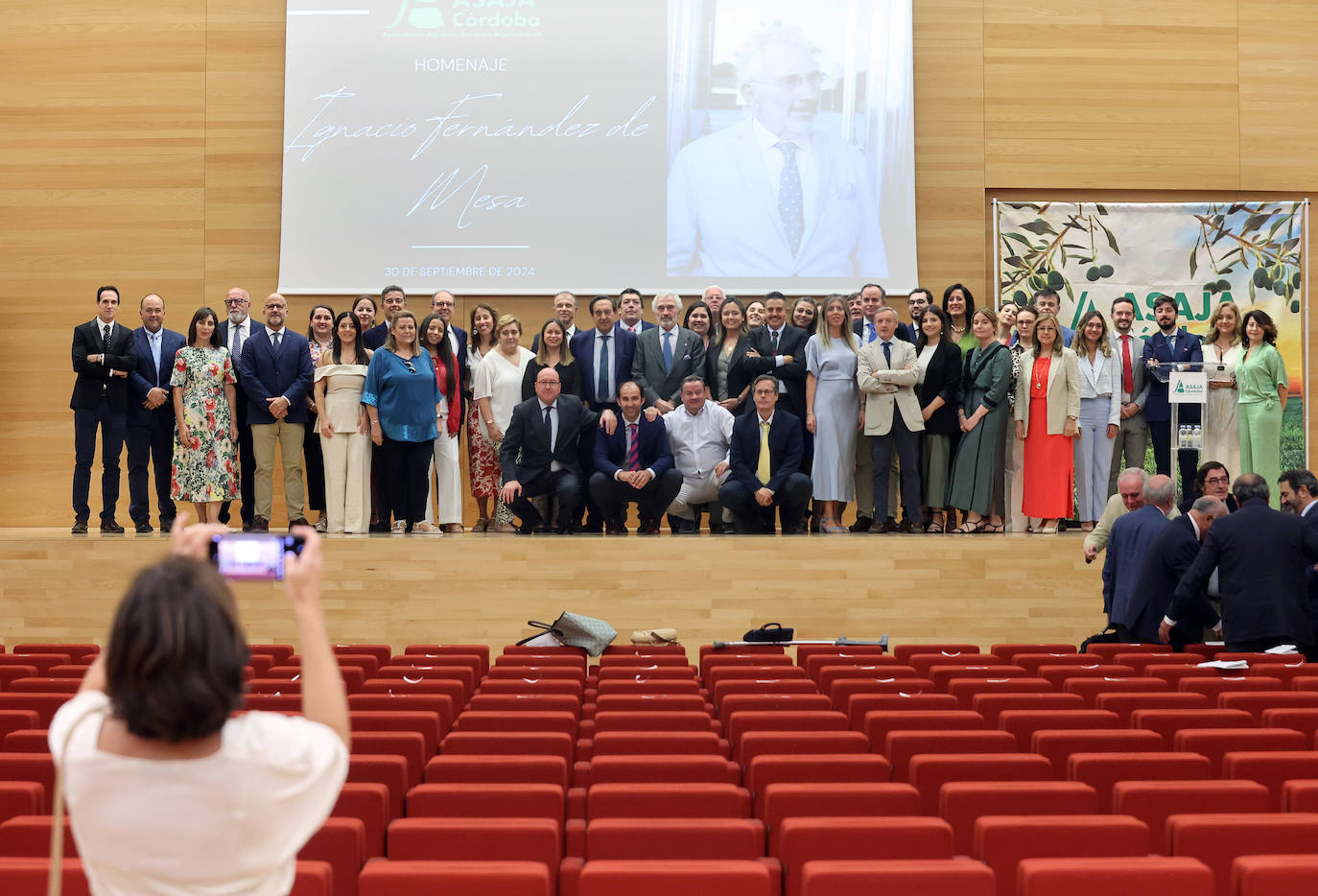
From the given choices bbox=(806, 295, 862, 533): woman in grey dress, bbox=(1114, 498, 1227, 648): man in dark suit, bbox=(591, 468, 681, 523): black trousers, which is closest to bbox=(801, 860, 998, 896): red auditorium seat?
bbox=(1114, 498, 1227, 648): man in dark suit

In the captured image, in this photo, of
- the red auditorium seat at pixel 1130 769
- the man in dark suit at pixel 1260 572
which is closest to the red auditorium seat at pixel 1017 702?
the red auditorium seat at pixel 1130 769

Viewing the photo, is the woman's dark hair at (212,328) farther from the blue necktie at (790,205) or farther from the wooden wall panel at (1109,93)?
the wooden wall panel at (1109,93)

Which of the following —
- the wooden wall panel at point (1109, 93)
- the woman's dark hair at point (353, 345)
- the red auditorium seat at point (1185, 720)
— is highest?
the wooden wall panel at point (1109, 93)

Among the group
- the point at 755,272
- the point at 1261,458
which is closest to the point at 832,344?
the point at 755,272

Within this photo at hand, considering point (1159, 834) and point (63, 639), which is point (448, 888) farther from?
point (63, 639)

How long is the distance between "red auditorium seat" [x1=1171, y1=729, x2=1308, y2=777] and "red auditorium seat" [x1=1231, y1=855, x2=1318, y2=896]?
1199 millimetres

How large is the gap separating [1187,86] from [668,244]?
A: 460 cm

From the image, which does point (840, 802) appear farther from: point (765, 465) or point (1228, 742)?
point (765, 465)

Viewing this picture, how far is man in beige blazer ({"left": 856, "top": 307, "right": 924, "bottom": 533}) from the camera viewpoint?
310 inches

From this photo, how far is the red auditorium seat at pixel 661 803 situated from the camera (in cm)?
247

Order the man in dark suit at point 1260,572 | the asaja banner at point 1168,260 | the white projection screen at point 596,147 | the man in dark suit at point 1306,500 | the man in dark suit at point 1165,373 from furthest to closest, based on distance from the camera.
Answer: the asaja banner at point 1168,260 < the white projection screen at point 596,147 < the man in dark suit at point 1165,373 < the man in dark suit at point 1306,500 < the man in dark suit at point 1260,572

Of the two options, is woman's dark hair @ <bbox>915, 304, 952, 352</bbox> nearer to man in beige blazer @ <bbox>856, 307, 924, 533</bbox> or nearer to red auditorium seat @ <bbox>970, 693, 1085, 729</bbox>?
man in beige blazer @ <bbox>856, 307, 924, 533</bbox>

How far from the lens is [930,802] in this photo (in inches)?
109

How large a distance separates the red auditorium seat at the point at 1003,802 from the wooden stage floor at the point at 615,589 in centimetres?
476
